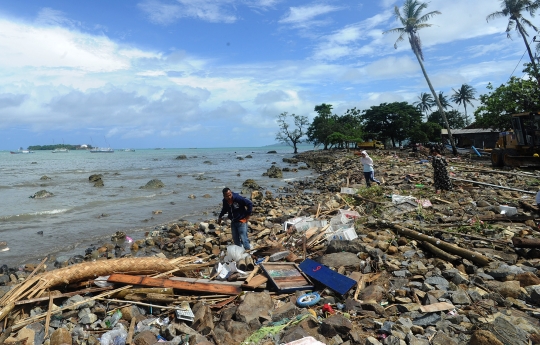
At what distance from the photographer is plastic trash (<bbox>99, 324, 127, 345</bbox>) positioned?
376cm

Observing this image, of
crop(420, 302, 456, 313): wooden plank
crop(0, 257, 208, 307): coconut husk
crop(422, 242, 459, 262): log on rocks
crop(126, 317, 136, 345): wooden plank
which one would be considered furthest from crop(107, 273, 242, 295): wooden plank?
crop(422, 242, 459, 262): log on rocks

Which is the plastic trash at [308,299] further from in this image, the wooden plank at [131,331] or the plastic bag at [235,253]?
the wooden plank at [131,331]

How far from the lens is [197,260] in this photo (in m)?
6.50

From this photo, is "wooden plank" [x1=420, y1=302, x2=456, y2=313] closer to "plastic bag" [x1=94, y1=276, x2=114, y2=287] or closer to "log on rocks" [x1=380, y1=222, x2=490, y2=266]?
"log on rocks" [x1=380, y1=222, x2=490, y2=266]

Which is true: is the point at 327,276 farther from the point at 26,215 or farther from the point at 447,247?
the point at 26,215

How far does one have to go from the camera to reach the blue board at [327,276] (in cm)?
455

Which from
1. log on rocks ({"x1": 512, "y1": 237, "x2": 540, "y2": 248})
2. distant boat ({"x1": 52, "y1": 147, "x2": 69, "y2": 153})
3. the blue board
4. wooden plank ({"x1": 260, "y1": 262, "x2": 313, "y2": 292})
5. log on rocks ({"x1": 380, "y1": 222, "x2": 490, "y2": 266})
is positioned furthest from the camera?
distant boat ({"x1": 52, "y1": 147, "x2": 69, "y2": 153})

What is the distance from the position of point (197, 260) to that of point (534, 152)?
16542 mm

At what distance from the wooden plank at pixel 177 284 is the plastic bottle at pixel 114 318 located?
1.76ft

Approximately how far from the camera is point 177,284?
15.8 ft

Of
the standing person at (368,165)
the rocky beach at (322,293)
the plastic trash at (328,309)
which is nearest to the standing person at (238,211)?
the rocky beach at (322,293)

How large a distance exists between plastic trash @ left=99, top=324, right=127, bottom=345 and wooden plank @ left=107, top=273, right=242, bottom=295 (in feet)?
2.97

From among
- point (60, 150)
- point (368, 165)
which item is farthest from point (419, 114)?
point (60, 150)

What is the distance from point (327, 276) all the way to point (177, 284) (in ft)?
7.29
